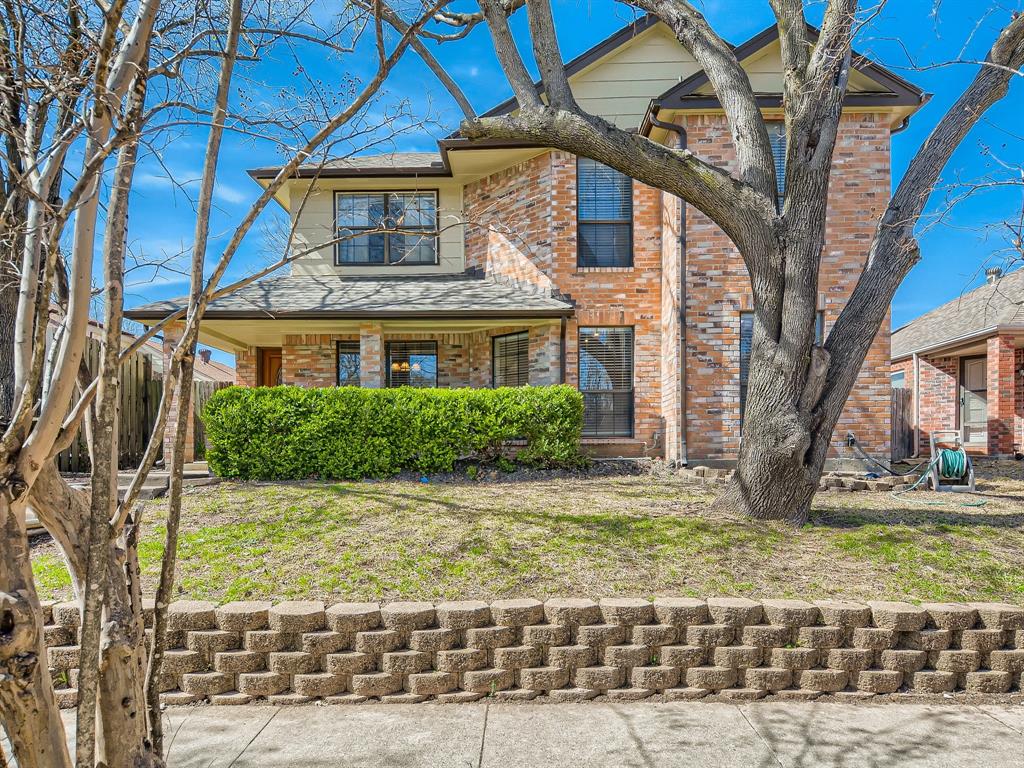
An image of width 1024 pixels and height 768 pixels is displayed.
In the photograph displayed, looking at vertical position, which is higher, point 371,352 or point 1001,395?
point 371,352

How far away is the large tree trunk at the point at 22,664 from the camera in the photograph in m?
1.75

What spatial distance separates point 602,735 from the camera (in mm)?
3244

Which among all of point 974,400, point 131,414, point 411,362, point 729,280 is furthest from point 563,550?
point 974,400

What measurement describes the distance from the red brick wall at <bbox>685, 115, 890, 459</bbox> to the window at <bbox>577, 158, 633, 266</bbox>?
1.50m

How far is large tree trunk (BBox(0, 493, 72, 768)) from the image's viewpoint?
1.75 meters

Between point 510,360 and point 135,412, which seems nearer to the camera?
point 135,412

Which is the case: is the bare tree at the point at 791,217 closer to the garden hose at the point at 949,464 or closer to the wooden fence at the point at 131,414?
the garden hose at the point at 949,464

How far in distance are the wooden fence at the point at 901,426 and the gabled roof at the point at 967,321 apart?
2.02 meters

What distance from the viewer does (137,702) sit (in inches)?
85.0

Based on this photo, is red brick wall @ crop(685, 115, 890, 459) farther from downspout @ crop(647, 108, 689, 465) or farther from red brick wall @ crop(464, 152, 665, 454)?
red brick wall @ crop(464, 152, 665, 454)

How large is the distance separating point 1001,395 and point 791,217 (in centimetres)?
1091

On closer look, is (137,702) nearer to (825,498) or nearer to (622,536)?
(622,536)

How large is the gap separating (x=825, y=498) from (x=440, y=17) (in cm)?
683

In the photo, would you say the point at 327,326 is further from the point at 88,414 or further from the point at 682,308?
the point at 88,414
